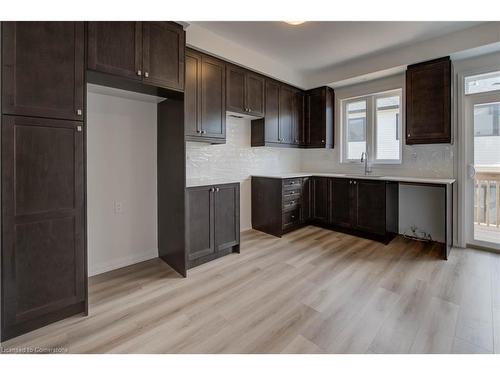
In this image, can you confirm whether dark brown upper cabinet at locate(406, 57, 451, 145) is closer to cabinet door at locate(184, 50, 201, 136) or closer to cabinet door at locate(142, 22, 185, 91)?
cabinet door at locate(184, 50, 201, 136)

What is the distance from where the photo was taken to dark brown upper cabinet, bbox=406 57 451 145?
317 centimetres

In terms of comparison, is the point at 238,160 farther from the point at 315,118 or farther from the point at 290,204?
the point at 315,118

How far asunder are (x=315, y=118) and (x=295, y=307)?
351 cm

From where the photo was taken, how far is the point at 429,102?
3293mm

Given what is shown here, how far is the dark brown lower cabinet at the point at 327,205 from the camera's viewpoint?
3.52m

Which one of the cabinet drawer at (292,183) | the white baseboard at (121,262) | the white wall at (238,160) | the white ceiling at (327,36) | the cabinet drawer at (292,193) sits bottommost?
the white baseboard at (121,262)

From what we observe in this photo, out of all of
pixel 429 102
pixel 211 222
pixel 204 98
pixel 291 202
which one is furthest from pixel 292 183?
pixel 429 102

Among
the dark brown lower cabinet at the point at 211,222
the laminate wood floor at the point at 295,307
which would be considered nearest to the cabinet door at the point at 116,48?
the dark brown lower cabinet at the point at 211,222

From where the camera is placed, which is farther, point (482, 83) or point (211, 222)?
point (482, 83)

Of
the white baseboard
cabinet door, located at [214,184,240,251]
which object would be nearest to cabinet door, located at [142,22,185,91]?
cabinet door, located at [214,184,240,251]

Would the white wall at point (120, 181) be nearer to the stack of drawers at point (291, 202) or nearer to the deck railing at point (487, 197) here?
the stack of drawers at point (291, 202)

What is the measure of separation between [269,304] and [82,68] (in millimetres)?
2313

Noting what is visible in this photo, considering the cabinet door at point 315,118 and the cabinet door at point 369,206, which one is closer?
the cabinet door at point 369,206
